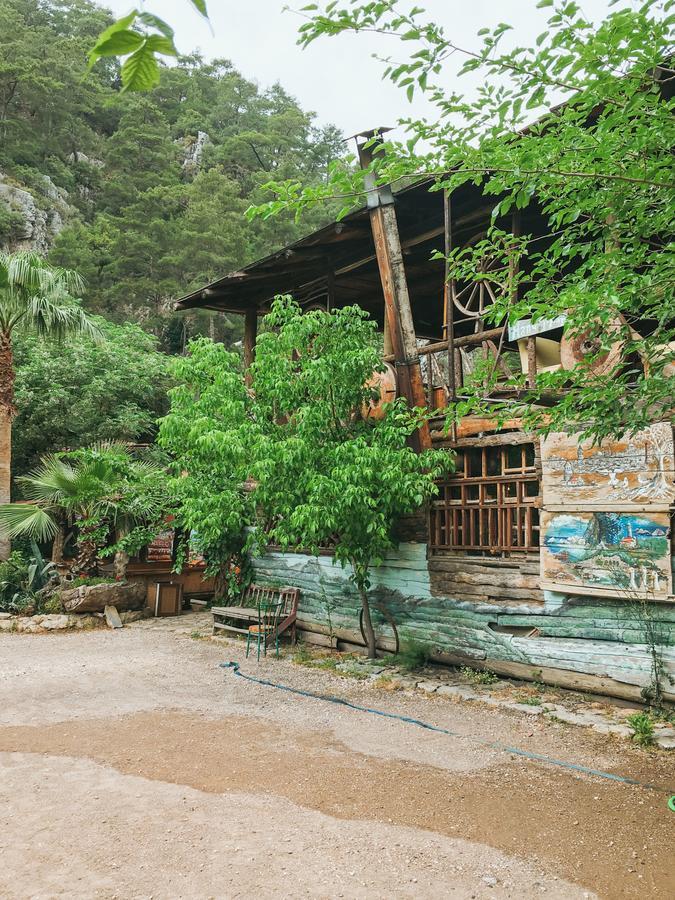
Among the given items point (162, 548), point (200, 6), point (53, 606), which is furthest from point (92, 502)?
point (200, 6)

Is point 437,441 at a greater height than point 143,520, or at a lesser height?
greater

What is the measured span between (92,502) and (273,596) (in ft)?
12.8

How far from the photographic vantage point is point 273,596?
33.9 feet

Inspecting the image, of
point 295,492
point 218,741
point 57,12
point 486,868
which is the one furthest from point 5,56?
point 486,868

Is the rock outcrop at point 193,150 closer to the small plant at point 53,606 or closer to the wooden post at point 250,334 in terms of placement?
the wooden post at point 250,334

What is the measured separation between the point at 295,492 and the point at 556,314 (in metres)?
4.46

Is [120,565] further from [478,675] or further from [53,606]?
[478,675]

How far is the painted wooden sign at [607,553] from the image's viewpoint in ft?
19.2

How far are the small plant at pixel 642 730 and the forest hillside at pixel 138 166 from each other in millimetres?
17413

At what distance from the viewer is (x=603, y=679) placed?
622cm

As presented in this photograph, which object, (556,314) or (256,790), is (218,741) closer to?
(256,790)

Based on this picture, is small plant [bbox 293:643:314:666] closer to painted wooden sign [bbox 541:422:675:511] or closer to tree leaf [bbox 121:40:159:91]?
painted wooden sign [bbox 541:422:675:511]

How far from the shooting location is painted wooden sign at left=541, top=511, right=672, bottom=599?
231 inches

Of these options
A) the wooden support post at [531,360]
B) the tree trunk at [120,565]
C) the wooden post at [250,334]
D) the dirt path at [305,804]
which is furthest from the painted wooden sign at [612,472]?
the tree trunk at [120,565]
